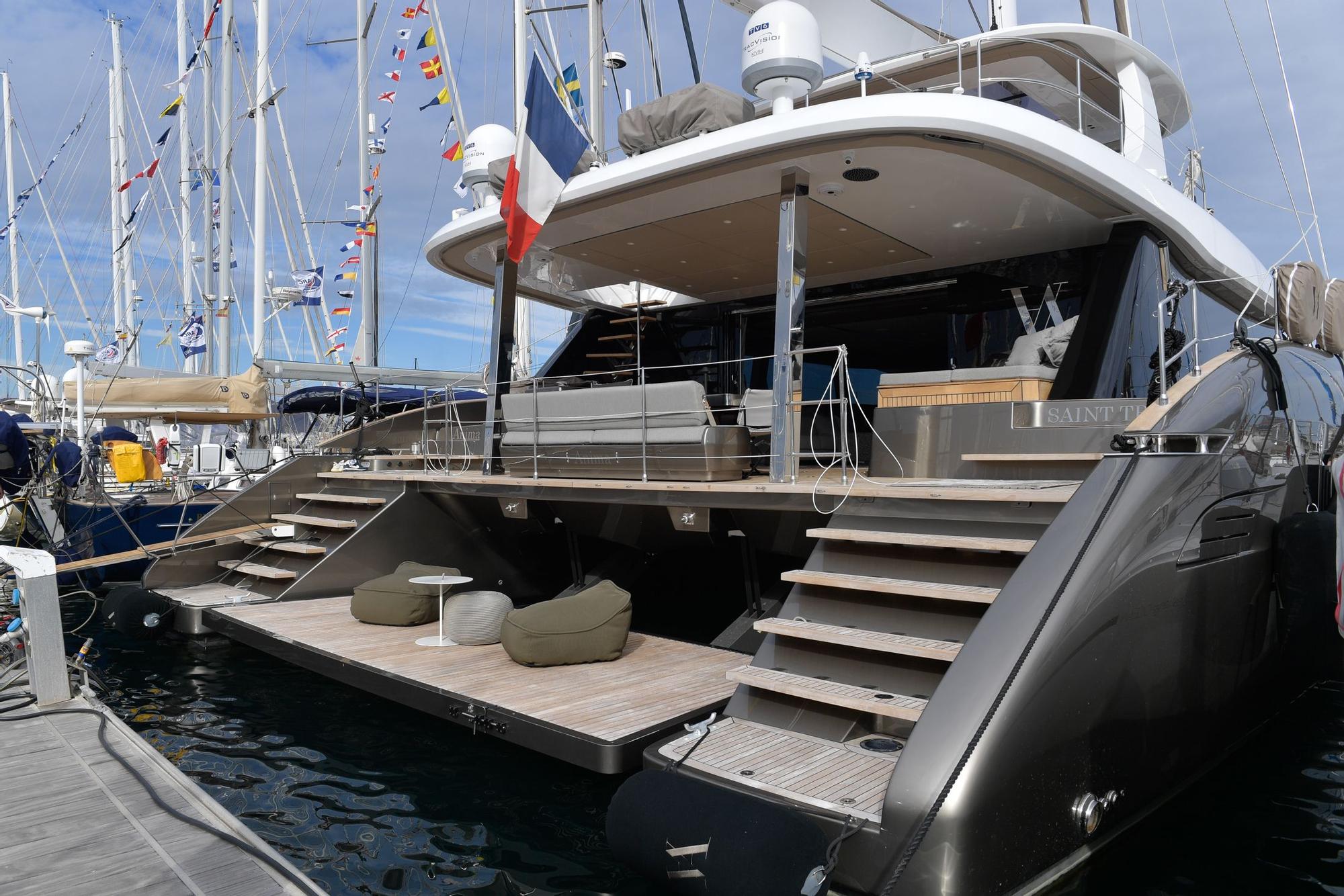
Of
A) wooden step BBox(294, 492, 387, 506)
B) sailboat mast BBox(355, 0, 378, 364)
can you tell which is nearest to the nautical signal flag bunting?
sailboat mast BBox(355, 0, 378, 364)

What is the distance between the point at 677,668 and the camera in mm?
5547

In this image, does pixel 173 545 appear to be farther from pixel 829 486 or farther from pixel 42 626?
pixel 829 486

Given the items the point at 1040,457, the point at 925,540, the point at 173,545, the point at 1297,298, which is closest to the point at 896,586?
the point at 925,540

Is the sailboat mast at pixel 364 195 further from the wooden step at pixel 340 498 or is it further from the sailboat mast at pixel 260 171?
the wooden step at pixel 340 498

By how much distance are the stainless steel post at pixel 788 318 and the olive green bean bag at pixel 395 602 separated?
2.94 meters

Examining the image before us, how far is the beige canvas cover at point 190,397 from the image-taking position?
12562 mm

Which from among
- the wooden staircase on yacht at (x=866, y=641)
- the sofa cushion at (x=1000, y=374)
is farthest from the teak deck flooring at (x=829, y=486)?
the sofa cushion at (x=1000, y=374)

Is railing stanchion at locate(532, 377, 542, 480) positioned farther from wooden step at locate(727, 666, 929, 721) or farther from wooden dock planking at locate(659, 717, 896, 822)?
wooden dock planking at locate(659, 717, 896, 822)

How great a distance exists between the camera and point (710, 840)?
9.80 feet

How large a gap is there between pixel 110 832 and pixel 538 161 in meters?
5.18

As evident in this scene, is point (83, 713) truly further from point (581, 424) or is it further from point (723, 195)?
point (723, 195)

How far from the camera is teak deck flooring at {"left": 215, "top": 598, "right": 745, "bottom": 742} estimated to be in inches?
180

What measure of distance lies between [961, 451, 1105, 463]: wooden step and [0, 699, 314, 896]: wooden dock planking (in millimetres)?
4079

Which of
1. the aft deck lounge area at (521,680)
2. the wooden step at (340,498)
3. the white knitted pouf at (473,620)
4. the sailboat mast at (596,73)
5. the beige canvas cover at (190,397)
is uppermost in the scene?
the sailboat mast at (596,73)
